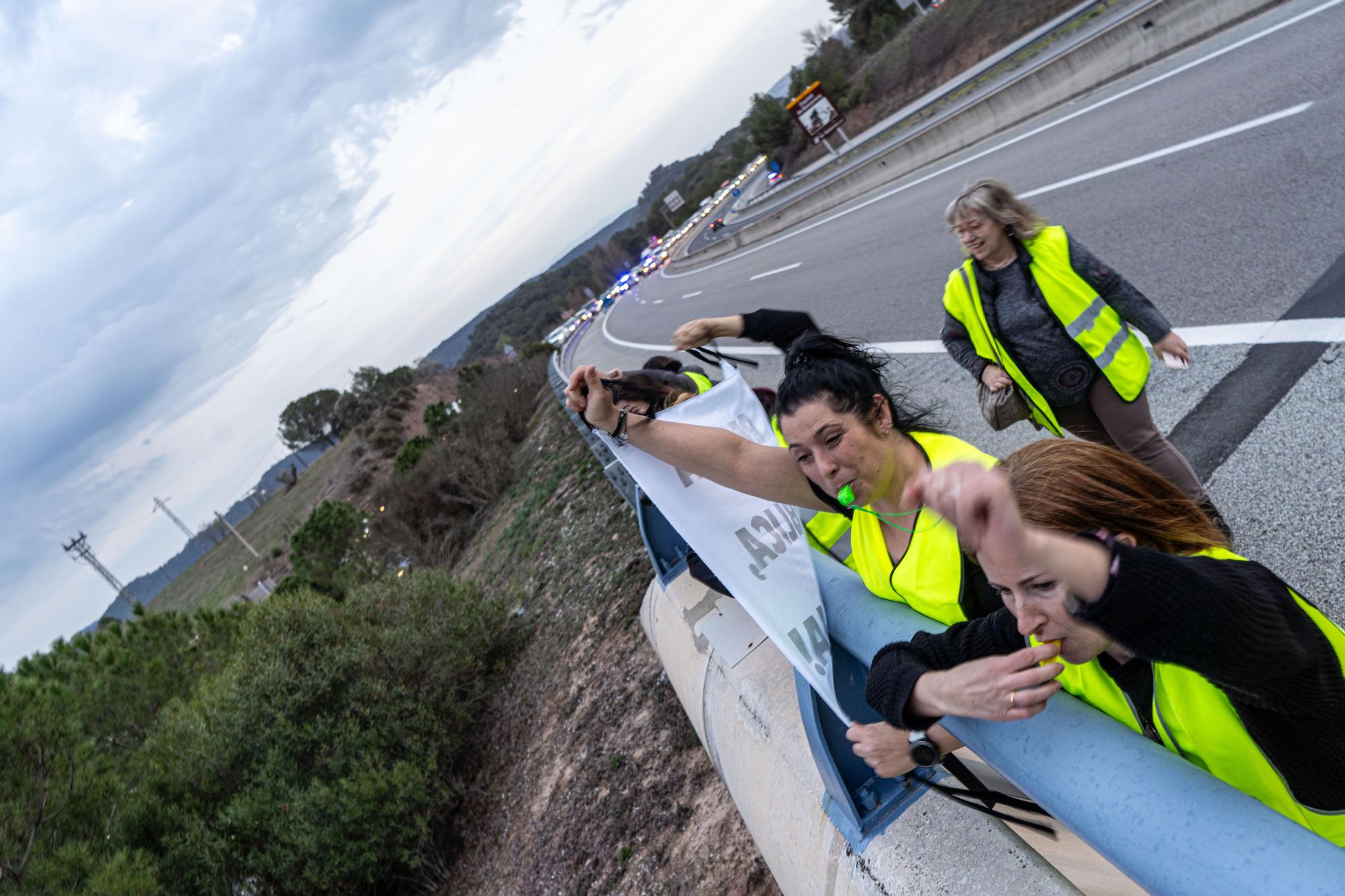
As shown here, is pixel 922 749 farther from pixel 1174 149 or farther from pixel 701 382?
pixel 1174 149

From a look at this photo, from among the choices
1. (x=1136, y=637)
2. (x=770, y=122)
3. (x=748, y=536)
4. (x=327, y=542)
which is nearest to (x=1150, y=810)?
(x=1136, y=637)

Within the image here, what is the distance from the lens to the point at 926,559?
1.92 meters

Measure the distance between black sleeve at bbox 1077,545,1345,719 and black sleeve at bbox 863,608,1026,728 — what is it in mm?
445

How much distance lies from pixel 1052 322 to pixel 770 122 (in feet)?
169

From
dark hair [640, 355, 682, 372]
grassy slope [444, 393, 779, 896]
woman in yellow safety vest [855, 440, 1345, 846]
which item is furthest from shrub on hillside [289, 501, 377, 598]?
woman in yellow safety vest [855, 440, 1345, 846]

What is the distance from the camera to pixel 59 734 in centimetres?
568

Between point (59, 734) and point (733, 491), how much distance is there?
19.5 feet

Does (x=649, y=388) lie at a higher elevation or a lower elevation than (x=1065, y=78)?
higher

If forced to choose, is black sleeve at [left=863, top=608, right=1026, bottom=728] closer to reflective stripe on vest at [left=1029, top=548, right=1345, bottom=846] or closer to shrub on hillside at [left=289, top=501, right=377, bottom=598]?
reflective stripe on vest at [left=1029, top=548, right=1345, bottom=846]

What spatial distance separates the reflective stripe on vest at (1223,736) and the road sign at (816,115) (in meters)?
29.2

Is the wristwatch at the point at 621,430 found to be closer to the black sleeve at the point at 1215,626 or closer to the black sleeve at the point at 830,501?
the black sleeve at the point at 830,501

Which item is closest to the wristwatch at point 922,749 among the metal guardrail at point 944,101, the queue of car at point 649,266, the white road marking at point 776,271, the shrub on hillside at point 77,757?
the shrub on hillside at point 77,757

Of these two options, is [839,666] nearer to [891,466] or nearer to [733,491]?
[891,466]

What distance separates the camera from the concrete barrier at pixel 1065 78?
9875 millimetres
